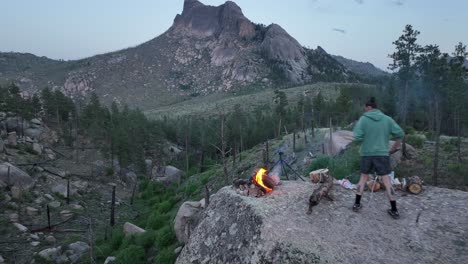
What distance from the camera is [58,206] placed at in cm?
3834

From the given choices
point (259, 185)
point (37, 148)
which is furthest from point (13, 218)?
point (259, 185)

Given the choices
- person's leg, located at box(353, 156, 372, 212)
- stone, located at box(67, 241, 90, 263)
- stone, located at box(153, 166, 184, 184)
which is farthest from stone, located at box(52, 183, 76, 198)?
person's leg, located at box(353, 156, 372, 212)

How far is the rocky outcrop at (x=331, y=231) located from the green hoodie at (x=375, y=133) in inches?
74.0

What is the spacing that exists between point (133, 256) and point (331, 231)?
13.9 m

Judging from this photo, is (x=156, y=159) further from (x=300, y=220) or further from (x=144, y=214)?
(x=300, y=220)

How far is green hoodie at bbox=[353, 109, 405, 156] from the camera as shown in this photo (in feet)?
33.7

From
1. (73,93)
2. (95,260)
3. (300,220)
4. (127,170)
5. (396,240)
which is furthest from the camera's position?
(73,93)

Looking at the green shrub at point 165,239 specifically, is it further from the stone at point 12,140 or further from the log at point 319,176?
the stone at point 12,140

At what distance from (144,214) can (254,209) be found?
101 ft

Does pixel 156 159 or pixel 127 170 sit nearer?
pixel 127 170

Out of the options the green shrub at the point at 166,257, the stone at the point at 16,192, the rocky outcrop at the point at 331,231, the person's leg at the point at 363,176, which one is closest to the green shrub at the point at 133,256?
the green shrub at the point at 166,257

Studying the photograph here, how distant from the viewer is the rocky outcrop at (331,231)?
368 inches

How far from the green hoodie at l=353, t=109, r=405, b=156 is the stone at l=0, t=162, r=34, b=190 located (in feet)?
122

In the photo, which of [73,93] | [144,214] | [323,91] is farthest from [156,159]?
[73,93]
